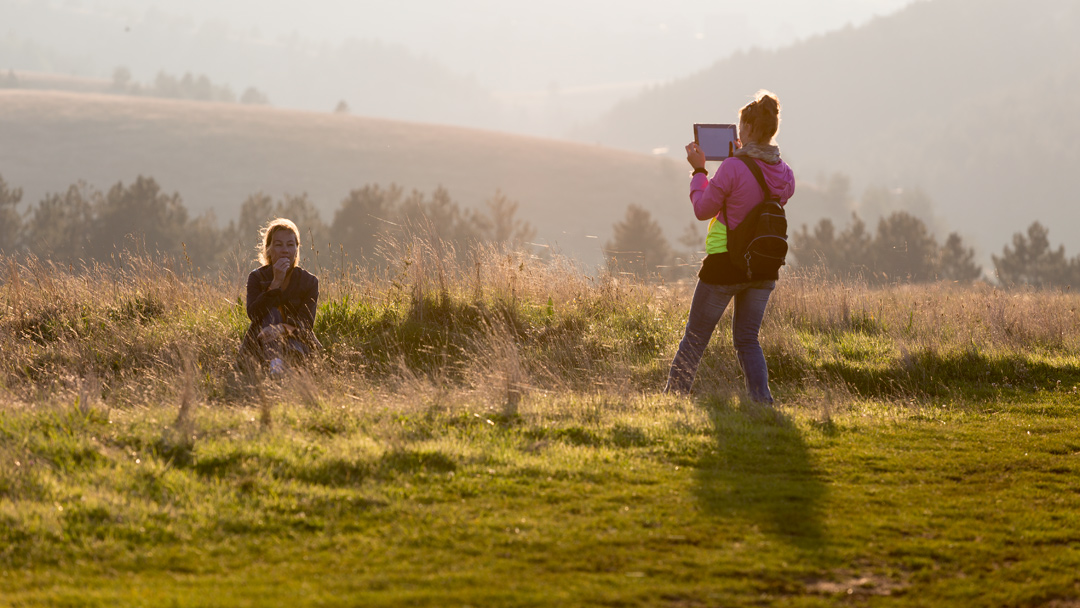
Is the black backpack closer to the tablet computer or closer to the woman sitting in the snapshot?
the tablet computer

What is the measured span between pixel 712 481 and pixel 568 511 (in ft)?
3.12

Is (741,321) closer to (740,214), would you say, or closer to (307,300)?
(740,214)

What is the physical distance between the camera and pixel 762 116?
623 centimetres

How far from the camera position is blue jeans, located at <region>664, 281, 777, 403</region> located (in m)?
6.43

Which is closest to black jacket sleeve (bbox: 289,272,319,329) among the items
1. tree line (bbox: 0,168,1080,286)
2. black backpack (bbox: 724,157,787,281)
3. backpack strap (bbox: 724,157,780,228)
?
black backpack (bbox: 724,157,787,281)

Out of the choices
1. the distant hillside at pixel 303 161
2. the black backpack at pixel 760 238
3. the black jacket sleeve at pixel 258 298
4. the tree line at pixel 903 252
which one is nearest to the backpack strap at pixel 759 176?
the black backpack at pixel 760 238

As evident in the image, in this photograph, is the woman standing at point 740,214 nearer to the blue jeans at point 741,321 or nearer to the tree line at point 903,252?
the blue jeans at point 741,321

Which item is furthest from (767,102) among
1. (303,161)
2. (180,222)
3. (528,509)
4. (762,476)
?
(303,161)

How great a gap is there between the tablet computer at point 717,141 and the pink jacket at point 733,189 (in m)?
0.16

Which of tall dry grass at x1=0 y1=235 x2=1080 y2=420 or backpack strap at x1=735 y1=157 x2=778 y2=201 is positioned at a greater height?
backpack strap at x1=735 y1=157 x2=778 y2=201

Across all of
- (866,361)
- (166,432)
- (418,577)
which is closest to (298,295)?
(166,432)

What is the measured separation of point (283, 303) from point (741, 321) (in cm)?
390

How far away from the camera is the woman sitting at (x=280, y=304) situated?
736cm

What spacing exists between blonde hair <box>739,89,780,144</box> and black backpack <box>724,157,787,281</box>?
0.76 feet
